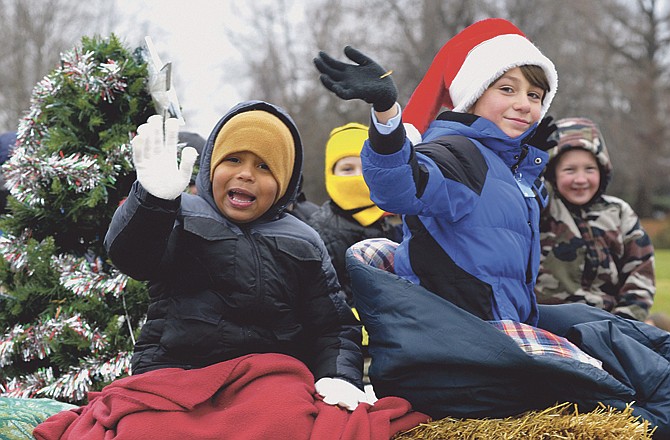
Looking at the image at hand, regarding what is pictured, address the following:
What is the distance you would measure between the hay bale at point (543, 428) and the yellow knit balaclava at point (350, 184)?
2.49 m

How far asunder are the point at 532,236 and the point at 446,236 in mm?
345

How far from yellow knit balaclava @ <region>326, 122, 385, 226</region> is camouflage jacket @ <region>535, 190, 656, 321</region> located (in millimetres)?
1174

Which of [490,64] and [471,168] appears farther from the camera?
[490,64]

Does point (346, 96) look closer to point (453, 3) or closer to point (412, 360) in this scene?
point (412, 360)

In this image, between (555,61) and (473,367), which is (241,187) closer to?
(473,367)

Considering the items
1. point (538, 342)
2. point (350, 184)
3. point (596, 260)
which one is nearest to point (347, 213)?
point (350, 184)

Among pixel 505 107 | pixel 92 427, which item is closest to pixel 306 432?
pixel 92 427

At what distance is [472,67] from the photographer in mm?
2688

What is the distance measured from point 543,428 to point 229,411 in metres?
1.00

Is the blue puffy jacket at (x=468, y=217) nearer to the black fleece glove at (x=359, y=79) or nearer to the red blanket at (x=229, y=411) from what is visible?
the black fleece glove at (x=359, y=79)

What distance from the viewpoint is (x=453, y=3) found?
23188 mm

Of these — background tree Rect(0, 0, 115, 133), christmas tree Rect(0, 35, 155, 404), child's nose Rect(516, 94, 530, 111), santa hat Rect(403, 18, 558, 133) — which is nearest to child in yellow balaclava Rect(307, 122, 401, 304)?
christmas tree Rect(0, 35, 155, 404)

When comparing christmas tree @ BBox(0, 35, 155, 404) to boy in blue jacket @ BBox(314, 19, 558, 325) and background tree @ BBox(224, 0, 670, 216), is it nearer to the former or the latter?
boy in blue jacket @ BBox(314, 19, 558, 325)

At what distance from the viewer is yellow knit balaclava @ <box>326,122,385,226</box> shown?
4.78 meters
